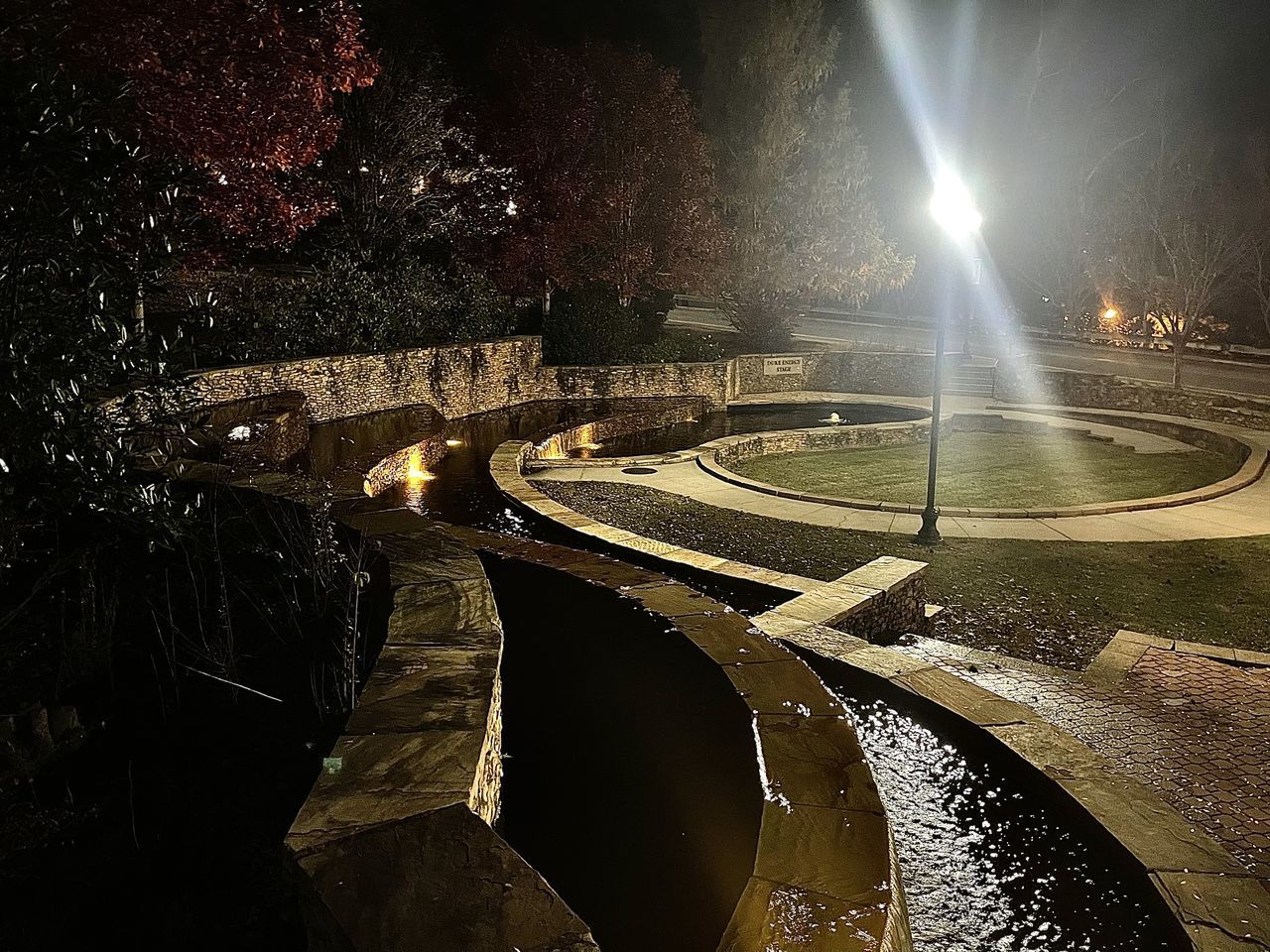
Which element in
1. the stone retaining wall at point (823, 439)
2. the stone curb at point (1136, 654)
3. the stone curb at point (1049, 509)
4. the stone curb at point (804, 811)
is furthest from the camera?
the stone retaining wall at point (823, 439)

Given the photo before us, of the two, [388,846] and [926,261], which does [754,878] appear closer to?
[388,846]

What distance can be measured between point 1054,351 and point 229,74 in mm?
30081

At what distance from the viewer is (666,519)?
10.7 m

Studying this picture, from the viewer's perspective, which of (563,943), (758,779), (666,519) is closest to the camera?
(563,943)

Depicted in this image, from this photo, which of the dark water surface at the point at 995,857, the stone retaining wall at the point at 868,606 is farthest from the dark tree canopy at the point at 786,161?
the dark water surface at the point at 995,857

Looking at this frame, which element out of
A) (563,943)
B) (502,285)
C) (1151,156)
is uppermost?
(1151,156)

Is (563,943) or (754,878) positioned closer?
(563,943)

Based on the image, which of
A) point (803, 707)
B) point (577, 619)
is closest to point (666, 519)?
point (577, 619)

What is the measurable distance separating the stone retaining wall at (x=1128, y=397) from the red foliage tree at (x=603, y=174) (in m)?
8.91

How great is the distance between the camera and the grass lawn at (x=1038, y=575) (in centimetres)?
738

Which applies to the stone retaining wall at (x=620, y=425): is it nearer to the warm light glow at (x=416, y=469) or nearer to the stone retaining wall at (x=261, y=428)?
the warm light glow at (x=416, y=469)

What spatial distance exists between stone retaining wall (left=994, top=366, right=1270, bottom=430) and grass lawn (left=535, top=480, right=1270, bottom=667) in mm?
9304

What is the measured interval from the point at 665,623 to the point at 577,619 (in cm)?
51

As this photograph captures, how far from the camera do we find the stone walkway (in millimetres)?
10344
